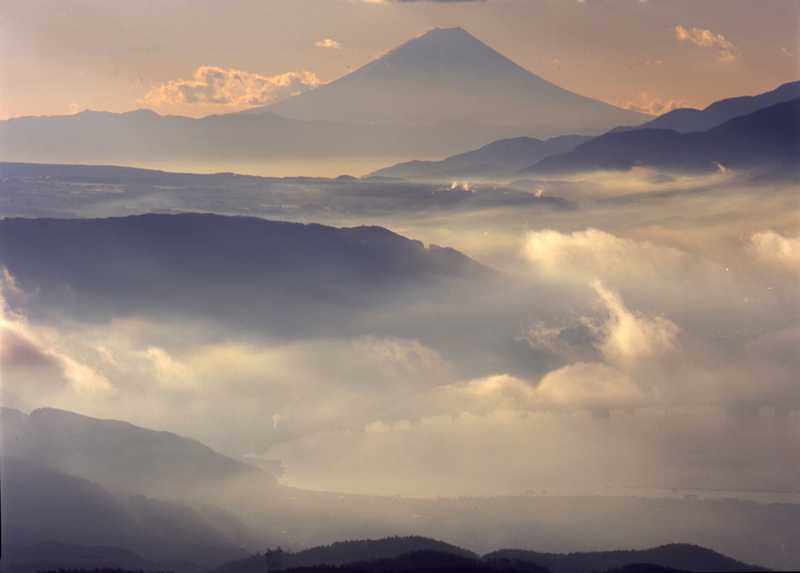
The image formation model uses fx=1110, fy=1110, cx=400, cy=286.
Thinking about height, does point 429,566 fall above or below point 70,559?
below

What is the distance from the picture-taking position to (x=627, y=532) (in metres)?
193

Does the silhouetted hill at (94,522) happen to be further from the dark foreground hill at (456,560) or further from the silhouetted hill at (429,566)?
the silhouetted hill at (429,566)

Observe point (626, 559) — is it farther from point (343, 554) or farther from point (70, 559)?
point (70, 559)

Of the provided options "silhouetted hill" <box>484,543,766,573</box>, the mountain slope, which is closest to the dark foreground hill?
"silhouetted hill" <box>484,543,766,573</box>

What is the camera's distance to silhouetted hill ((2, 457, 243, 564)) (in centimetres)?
16462

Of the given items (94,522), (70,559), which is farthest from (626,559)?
(94,522)

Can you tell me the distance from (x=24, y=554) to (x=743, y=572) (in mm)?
84179

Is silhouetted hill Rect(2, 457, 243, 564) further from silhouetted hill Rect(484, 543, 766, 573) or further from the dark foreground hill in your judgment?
silhouetted hill Rect(484, 543, 766, 573)

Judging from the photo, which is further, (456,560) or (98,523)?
(98,523)

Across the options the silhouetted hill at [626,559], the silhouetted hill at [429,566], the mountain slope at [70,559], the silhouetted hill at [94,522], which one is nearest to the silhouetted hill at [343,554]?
the silhouetted hill at [626,559]

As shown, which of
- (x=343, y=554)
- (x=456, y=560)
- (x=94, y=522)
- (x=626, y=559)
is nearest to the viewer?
(x=456, y=560)

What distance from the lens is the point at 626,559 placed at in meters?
142

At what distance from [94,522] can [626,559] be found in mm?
85732

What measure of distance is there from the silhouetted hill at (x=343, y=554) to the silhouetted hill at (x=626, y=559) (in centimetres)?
753
